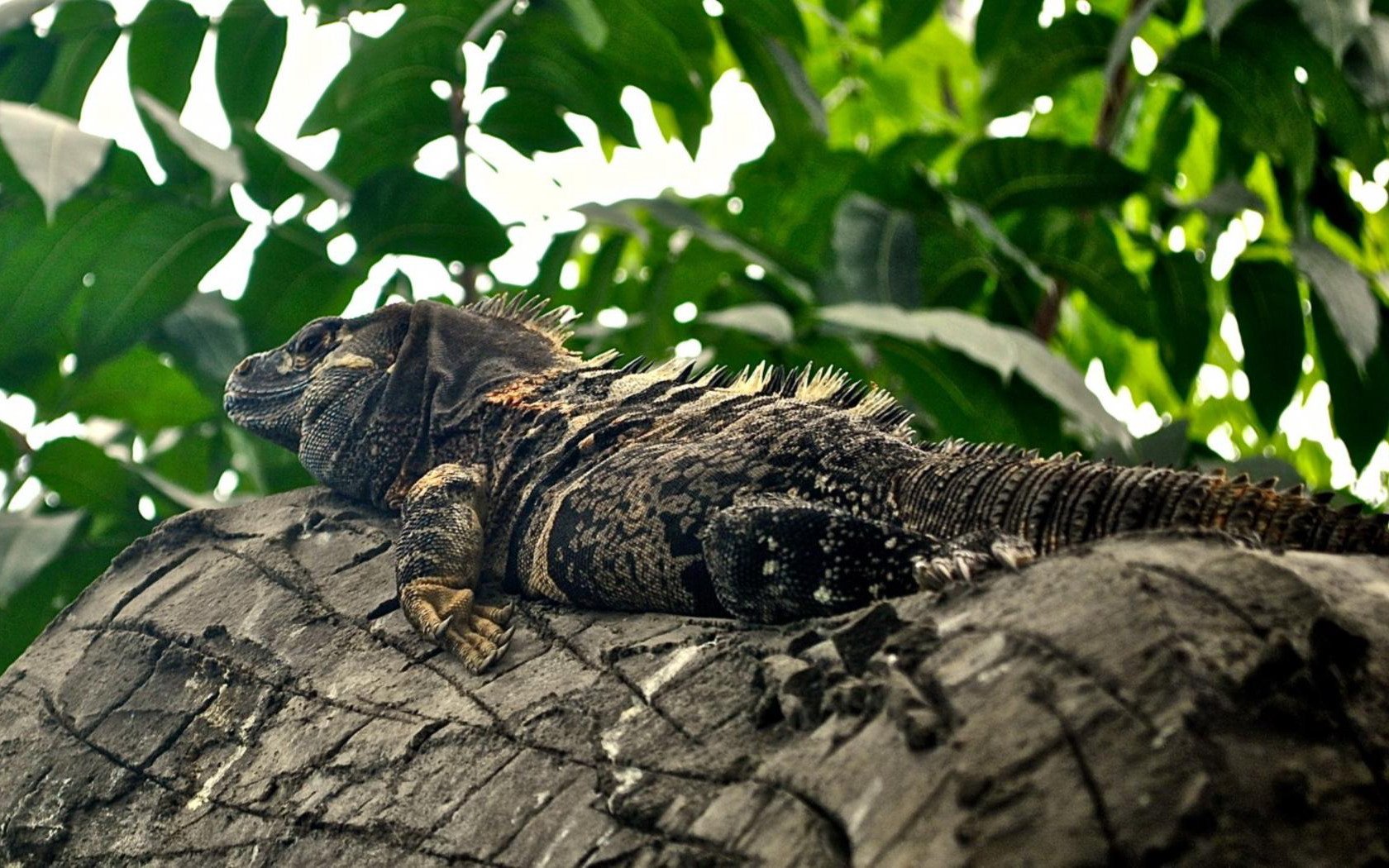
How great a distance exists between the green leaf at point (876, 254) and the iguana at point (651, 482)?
4.86ft

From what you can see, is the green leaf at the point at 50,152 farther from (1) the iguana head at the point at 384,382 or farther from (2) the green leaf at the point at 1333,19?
(2) the green leaf at the point at 1333,19

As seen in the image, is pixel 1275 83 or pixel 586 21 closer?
pixel 586 21

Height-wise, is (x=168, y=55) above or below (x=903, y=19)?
below

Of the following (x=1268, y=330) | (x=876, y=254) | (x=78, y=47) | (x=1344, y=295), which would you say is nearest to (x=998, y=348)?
(x=876, y=254)

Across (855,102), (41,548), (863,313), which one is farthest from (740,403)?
(855,102)

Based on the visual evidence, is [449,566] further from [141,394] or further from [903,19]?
[903,19]

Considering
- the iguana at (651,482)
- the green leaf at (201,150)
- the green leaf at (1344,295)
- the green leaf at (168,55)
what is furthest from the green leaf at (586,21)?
the green leaf at (1344,295)

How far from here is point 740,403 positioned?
3799 millimetres

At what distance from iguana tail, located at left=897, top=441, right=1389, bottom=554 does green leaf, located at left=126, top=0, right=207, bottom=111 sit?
483 cm

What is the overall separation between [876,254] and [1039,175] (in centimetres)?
109

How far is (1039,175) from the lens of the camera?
247 inches

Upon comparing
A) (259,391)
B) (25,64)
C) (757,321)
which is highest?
(25,64)

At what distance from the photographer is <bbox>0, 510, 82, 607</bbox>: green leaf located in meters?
4.76

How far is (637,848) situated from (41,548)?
340 centimetres
